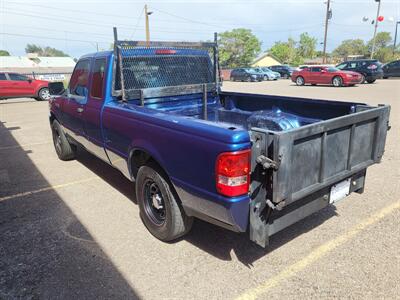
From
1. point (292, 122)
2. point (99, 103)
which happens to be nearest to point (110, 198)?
point (99, 103)

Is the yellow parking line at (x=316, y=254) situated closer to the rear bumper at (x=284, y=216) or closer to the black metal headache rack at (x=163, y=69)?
the rear bumper at (x=284, y=216)

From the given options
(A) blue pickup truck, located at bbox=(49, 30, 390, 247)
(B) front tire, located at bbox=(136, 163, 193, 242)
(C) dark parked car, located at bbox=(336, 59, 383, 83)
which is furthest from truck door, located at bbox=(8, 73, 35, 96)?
(C) dark parked car, located at bbox=(336, 59, 383, 83)

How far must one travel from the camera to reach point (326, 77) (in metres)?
23.3

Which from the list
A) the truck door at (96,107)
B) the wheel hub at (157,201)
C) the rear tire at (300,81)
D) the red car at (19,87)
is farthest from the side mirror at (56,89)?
the rear tire at (300,81)

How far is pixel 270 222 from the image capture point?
109 inches

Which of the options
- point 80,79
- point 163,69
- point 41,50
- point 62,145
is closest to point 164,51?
point 163,69

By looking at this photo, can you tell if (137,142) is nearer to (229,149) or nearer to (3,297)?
(229,149)

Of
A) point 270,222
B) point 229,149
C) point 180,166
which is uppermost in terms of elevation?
point 229,149

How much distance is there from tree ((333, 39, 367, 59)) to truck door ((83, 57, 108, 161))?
129800 mm

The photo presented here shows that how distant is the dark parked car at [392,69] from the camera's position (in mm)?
27562

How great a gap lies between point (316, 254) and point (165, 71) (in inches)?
115

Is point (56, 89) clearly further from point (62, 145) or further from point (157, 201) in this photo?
point (157, 201)

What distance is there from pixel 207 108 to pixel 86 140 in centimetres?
184

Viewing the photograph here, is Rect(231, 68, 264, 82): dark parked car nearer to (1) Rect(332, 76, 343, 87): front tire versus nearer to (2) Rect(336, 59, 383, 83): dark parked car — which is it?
(2) Rect(336, 59, 383, 83): dark parked car
